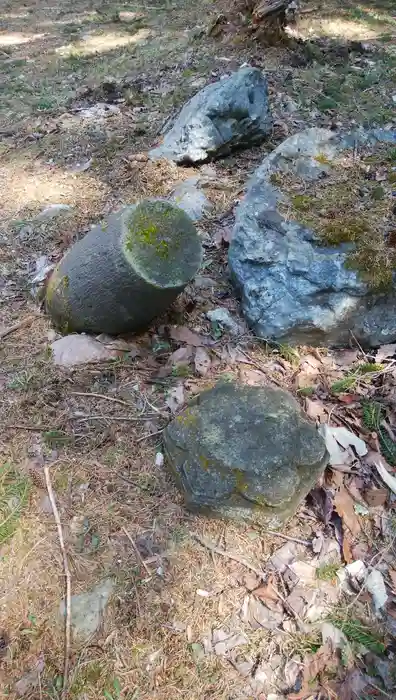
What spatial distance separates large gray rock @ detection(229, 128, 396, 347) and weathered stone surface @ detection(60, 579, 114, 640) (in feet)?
5.97

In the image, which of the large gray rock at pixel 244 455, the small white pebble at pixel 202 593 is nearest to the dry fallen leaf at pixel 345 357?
the large gray rock at pixel 244 455

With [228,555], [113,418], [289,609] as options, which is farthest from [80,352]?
[289,609]

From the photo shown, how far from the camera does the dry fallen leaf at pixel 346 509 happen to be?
2.66m

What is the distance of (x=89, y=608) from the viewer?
7.83 feet

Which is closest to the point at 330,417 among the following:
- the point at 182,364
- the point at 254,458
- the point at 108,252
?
the point at 254,458

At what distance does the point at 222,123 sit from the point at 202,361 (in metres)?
2.96

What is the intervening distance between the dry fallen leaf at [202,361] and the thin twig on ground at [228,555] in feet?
3.50

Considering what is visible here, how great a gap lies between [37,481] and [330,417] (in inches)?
64.9

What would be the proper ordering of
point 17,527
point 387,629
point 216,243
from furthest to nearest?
point 216,243
point 17,527
point 387,629

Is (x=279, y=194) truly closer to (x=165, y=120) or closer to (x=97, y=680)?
(x=165, y=120)

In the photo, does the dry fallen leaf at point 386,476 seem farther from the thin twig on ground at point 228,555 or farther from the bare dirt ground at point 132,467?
the thin twig on ground at point 228,555

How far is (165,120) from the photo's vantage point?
6043mm

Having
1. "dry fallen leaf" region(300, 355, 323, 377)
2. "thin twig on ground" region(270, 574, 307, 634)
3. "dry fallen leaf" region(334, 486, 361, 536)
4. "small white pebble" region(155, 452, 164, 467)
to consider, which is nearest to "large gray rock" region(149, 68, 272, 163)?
"dry fallen leaf" region(300, 355, 323, 377)

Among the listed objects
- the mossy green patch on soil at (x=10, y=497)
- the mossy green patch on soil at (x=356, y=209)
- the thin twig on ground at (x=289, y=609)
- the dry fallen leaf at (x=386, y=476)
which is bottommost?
the thin twig on ground at (x=289, y=609)
